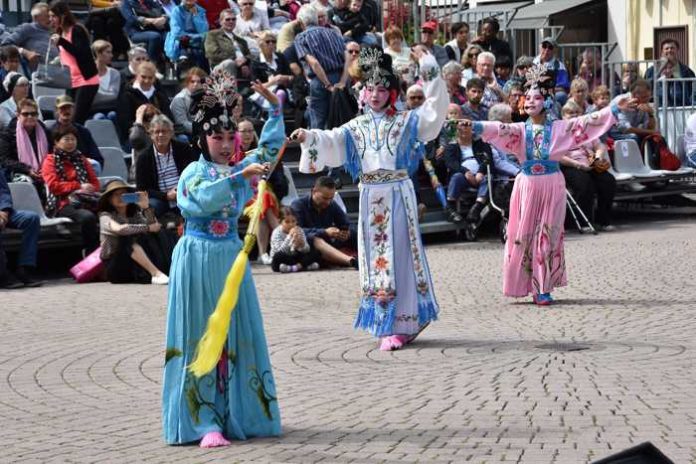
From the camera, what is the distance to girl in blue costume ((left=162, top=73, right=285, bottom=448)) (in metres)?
7.41

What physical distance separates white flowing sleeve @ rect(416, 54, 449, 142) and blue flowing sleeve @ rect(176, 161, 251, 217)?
3141mm

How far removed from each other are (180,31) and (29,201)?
4.29 m

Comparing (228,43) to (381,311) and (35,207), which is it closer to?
(35,207)

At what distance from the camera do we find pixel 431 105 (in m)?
10.6

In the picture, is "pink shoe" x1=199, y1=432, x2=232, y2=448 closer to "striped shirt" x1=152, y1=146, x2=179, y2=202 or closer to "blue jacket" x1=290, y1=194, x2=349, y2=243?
"striped shirt" x1=152, y1=146, x2=179, y2=202

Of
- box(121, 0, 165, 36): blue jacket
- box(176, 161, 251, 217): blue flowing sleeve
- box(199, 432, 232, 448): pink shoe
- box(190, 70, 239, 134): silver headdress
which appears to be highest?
box(121, 0, 165, 36): blue jacket

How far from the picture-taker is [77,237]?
15.2m

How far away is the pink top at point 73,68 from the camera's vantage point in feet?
54.5

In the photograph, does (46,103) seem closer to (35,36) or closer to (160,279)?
(35,36)

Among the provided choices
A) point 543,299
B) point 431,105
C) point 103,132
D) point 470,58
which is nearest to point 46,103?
point 103,132

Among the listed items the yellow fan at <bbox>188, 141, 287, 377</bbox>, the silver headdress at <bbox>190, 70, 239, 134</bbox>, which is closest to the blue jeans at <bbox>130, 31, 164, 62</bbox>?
the silver headdress at <bbox>190, 70, 239, 134</bbox>

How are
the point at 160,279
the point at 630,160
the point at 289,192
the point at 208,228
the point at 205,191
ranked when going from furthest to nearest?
1. the point at 630,160
2. the point at 289,192
3. the point at 160,279
4. the point at 208,228
5. the point at 205,191

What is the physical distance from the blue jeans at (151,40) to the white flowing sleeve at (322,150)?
880 centimetres

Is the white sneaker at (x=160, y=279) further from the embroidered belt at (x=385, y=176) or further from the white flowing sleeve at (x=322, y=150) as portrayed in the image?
the embroidered belt at (x=385, y=176)
